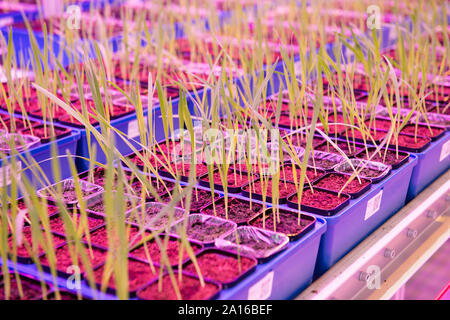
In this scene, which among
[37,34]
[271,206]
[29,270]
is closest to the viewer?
[29,270]

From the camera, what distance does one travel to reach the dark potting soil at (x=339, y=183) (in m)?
1.40

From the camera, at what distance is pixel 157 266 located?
107 cm

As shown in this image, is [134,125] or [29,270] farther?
[134,125]

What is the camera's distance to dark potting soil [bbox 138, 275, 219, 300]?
987 mm

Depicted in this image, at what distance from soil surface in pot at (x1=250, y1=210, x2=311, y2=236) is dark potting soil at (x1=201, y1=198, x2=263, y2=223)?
3 centimetres

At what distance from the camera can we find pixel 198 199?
1370 mm

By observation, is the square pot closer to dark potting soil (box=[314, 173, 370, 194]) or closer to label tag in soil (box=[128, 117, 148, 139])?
dark potting soil (box=[314, 173, 370, 194])

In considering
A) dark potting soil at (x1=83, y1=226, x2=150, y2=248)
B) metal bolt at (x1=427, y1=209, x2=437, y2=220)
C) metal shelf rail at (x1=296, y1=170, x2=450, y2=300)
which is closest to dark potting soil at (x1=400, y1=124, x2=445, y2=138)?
metal shelf rail at (x1=296, y1=170, x2=450, y2=300)

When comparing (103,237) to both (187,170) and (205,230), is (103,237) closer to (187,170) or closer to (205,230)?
(205,230)
